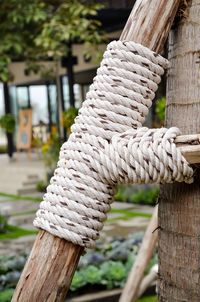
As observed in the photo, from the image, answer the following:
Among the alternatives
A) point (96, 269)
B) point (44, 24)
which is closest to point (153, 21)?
point (96, 269)

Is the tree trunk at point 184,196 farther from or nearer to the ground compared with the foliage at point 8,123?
farther from the ground

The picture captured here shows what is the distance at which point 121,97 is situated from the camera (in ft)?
3.87

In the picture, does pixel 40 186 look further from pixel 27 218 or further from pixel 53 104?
pixel 53 104

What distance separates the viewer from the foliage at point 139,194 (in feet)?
26.4

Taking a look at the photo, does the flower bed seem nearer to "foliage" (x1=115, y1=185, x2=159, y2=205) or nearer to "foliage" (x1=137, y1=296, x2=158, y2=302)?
"foliage" (x1=137, y1=296, x2=158, y2=302)

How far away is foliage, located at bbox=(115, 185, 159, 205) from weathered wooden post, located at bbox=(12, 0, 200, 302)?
6.75 m

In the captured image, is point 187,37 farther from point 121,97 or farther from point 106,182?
point 106,182

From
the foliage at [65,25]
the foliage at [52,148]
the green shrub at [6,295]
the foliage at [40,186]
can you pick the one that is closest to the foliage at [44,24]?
the foliage at [65,25]

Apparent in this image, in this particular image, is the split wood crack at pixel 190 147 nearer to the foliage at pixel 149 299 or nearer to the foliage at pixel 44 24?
the foliage at pixel 149 299

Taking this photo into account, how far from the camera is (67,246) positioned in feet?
3.77

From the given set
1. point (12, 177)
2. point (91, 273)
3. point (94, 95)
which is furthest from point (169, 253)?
point (12, 177)

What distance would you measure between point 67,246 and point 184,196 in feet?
0.94

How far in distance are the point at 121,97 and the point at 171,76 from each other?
0.53 ft

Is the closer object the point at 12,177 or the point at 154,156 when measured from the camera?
the point at 154,156
